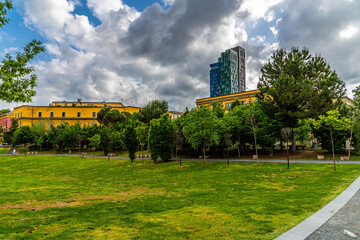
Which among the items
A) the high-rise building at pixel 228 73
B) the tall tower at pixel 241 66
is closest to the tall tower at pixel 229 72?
the high-rise building at pixel 228 73

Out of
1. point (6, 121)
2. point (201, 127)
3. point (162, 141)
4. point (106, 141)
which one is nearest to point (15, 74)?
point (201, 127)

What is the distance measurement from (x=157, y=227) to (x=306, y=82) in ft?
117

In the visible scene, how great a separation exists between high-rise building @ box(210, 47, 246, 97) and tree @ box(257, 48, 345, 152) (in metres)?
133

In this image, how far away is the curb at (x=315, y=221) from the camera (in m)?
6.23

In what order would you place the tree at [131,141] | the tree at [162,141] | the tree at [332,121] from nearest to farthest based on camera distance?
the tree at [332,121], the tree at [162,141], the tree at [131,141]

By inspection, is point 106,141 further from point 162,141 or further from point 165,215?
point 165,215

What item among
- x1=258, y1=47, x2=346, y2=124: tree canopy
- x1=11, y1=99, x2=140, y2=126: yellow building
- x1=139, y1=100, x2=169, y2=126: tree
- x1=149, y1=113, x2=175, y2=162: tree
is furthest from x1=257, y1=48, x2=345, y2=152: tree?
x1=11, y1=99, x2=140, y2=126: yellow building

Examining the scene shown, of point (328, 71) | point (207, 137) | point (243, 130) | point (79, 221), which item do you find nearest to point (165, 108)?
point (243, 130)

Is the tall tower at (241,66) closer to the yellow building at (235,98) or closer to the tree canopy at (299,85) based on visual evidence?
the yellow building at (235,98)

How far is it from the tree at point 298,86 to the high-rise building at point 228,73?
133m

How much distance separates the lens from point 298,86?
33.7m

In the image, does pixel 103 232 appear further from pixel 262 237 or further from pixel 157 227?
pixel 262 237

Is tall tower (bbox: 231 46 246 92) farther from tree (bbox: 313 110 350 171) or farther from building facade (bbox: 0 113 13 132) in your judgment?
tree (bbox: 313 110 350 171)

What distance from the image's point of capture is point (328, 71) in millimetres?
38000
